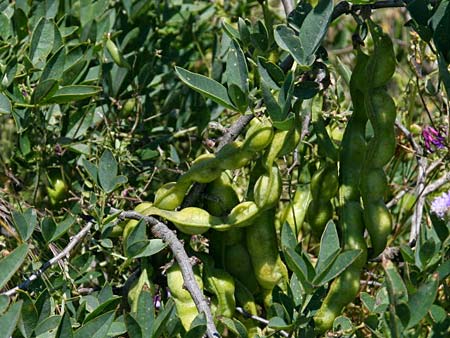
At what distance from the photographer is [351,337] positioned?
4.39ft

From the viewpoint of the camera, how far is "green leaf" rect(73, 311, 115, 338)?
3.77 ft

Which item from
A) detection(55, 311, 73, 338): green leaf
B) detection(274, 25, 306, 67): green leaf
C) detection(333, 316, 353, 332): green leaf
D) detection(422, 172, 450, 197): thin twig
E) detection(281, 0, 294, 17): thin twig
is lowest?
detection(422, 172, 450, 197): thin twig

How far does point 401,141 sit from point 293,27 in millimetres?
697

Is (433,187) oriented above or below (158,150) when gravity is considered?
below

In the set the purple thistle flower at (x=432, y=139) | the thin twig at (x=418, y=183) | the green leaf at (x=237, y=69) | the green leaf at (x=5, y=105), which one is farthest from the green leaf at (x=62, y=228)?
the purple thistle flower at (x=432, y=139)

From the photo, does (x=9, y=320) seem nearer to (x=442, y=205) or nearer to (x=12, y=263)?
(x=12, y=263)

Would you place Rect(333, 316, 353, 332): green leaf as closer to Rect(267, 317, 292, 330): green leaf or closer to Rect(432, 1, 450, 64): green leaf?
Rect(267, 317, 292, 330): green leaf

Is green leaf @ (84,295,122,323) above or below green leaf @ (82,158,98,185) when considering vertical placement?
below

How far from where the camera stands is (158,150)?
1938mm

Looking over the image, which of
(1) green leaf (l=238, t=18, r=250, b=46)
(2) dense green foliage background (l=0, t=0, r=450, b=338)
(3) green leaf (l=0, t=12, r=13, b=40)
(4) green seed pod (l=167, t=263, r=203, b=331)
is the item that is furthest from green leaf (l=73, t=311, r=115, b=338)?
(3) green leaf (l=0, t=12, r=13, b=40)

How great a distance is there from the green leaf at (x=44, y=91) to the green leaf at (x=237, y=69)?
0.30m

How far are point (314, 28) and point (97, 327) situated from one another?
1.73 ft

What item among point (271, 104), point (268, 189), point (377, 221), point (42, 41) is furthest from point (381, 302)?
point (42, 41)

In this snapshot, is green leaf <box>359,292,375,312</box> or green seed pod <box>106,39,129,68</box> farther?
green seed pod <box>106,39,129,68</box>
